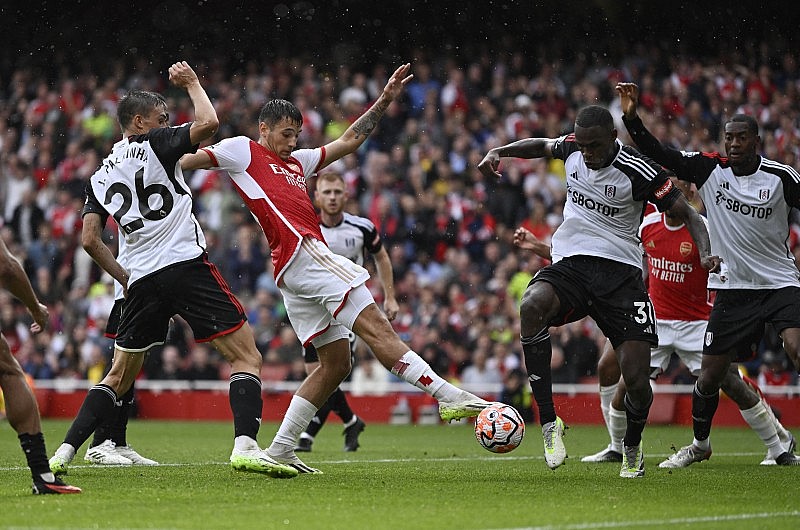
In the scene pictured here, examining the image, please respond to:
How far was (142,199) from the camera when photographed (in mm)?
8000

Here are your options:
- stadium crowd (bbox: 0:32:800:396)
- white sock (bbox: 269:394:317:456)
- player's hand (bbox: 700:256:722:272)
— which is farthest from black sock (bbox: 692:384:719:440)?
stadium crowd (bbox: 0:32:800:396)

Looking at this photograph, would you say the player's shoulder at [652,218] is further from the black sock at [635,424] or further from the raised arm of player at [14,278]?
the raised arm of player at [14,278]

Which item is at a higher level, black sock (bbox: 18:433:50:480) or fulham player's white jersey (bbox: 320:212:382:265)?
fulham player's white jersey (bbox: 320:212:382:265)

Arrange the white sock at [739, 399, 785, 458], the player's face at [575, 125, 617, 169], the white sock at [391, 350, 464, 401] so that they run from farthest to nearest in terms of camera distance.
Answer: the white sock at [739, 399, 785, 458] → the player's face at [575, 125, 617, 169] → the white sock at [391, 350, 464, 401]

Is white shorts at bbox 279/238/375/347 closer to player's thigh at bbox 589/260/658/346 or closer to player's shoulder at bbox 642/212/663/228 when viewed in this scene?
player's thigh at bbox 589/260/658/346

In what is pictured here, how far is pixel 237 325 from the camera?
7.83 meters

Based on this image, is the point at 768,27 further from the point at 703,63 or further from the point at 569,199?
the point at 569,199

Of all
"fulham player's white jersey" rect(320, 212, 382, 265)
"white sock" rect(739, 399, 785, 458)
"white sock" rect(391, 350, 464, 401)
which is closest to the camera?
"white sock" rect(391, 350, 464, 401)

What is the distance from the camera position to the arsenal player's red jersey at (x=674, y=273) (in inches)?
A: 417

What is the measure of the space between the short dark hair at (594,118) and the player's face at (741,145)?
120cm

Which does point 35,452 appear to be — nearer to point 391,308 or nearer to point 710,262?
point 710,262

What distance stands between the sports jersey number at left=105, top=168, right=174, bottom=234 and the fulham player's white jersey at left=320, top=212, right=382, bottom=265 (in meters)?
3.82

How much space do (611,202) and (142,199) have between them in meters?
3.11

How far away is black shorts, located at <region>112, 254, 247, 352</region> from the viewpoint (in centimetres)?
780
